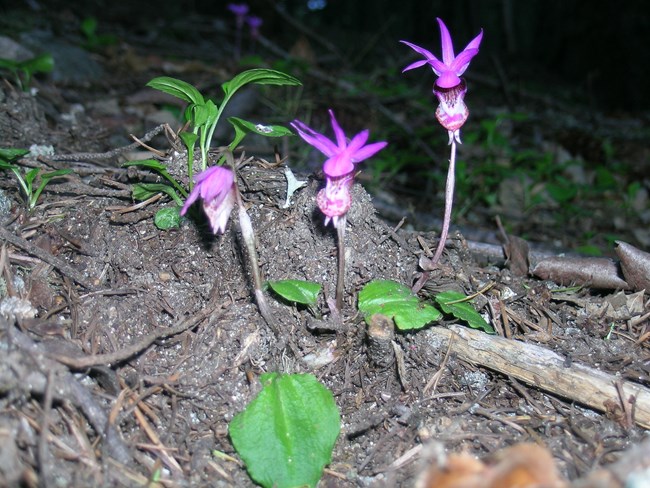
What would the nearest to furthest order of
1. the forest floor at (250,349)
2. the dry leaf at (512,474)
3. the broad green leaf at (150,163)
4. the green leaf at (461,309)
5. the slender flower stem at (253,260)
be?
the dry leaf at (512,474), the forest floor at (250,349), the slender flower stem at (253,260), the green leaf at (461,309), the broad green leaf at (150,163)

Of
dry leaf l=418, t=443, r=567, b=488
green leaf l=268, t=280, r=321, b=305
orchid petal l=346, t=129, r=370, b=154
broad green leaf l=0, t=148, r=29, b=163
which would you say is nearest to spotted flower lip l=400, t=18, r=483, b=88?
orchid petal l=346, t=129, r=370, b=154

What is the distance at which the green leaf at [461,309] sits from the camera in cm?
205

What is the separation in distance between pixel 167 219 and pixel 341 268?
0.74 meters

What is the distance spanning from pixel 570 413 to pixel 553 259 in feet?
2.77

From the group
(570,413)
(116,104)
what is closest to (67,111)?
(116,104)

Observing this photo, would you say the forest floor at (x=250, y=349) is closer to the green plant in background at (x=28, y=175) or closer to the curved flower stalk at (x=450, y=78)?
the green plant in background at (x=28, y=175)

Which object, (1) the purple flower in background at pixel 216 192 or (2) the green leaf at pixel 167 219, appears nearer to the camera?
(1) the purple flower in background at pixel 216 192

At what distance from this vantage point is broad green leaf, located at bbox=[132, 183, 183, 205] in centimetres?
231

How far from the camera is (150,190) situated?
234 centimetres

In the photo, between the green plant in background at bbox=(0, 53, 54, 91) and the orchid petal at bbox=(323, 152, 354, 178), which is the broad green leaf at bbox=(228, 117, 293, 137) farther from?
the green plant in background at bbox=(0, 53, 54, 91)

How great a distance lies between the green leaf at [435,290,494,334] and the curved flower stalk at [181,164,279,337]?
0.65 m

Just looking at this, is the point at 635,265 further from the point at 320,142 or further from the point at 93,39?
the point at 93,39

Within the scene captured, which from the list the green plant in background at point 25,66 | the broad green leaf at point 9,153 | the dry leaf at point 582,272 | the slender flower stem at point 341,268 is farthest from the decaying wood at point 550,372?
the green plant in background at point 25,66

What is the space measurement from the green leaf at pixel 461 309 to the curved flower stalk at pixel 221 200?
0.65 m
